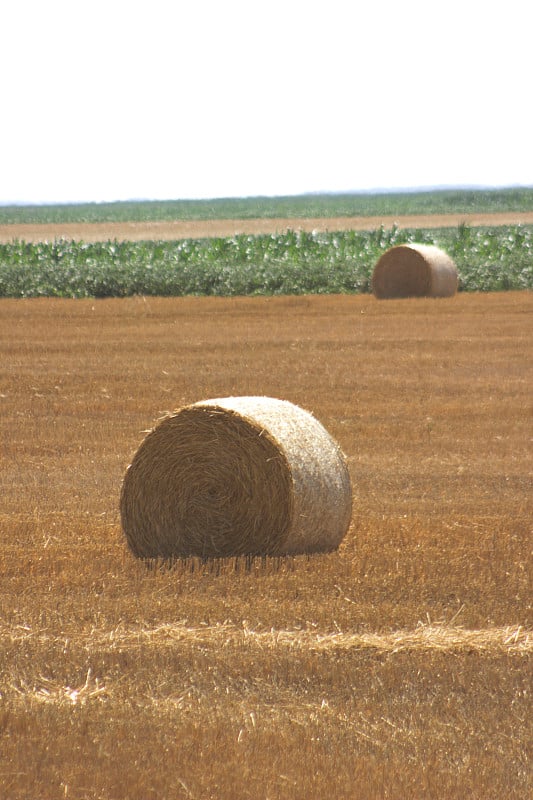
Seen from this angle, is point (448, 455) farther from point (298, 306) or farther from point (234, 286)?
point (234, 286)

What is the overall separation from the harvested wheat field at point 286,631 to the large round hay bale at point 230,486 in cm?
20

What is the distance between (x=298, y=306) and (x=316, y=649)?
2098cm

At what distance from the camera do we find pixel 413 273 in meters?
28.8

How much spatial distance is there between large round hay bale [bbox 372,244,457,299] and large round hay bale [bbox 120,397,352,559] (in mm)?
20019

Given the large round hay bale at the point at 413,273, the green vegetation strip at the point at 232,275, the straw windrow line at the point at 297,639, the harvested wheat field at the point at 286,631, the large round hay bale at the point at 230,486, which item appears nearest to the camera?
the harvested wheat field at the point at 286,631

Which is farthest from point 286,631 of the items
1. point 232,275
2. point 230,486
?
point 232,275

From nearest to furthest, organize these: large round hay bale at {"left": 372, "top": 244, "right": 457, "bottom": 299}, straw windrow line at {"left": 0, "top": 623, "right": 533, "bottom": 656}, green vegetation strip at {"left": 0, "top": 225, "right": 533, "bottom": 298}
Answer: straw windrow line at {"left": 0, "top": 623, "right": 533, "bottom": 656}
large round hay bale at {"left": 372, "top": 244, "right": 457, "bottom": 299}
green vegetation strip at {"left": 0, "top": 225, "right": 533, "bottom": 298}

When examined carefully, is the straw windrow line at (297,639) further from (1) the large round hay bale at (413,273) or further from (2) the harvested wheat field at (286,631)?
(1) the large round hay bale at (413,273)

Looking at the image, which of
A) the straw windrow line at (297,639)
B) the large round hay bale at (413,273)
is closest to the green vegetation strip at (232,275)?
the large round hay bale at (413,273)

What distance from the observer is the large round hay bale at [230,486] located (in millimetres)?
8789

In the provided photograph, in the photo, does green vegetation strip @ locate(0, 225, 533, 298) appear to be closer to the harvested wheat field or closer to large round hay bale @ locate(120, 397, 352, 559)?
the harvested wheat field

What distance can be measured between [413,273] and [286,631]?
22.2 metres

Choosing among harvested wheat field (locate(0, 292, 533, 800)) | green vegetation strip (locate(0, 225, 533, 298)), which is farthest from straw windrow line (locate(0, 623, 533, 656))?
green vegetation strip (locate(0, 225, 533, 298))

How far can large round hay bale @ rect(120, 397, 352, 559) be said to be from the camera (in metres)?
8.79
